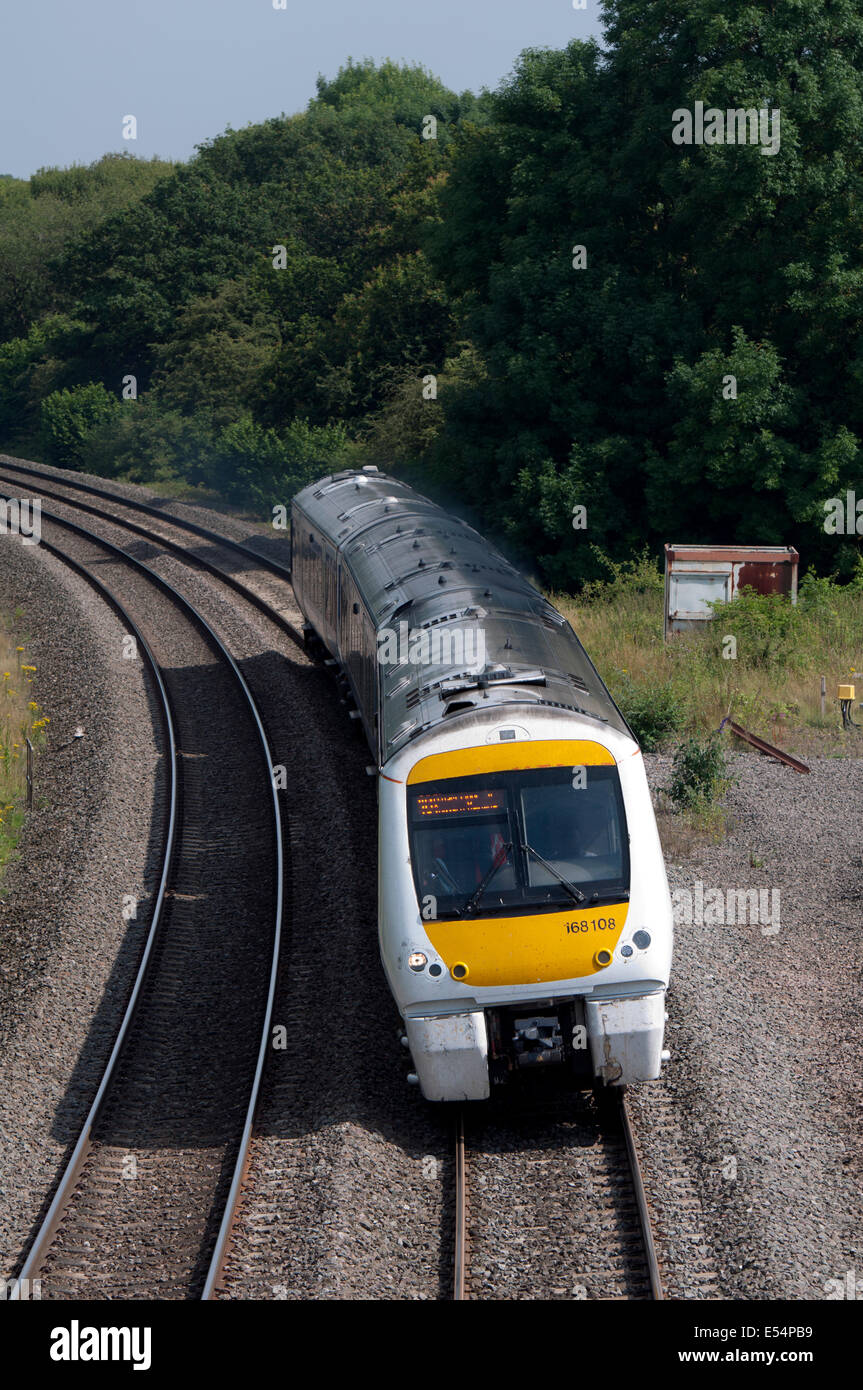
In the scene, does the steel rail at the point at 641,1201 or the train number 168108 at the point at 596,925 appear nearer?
the steel rail at the point at 641,1201

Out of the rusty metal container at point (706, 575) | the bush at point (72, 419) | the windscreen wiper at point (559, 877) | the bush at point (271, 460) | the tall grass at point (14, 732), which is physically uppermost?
the bush at point (72, 419)

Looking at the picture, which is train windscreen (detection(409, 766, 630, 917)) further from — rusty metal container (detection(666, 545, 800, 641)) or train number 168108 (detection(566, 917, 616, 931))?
rusty metal container (detection(666, 545, 800, 641))

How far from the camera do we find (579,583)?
1197 inches

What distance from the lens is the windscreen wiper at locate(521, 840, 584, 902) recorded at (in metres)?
9.68

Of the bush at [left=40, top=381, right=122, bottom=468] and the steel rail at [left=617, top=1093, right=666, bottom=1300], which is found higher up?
the bush at [left=40, top=381, right=122, bottom=468]

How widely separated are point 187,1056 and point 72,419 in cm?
5048

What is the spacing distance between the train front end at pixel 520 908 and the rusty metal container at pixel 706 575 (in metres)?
13.2

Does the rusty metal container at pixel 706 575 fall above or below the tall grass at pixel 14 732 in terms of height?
above

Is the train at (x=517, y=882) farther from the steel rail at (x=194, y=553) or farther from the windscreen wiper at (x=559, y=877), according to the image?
Result: the steel rail at (x=194, y=553)

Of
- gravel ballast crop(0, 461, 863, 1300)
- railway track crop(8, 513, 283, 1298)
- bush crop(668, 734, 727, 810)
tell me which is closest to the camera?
gravel ballast crop(0, 461, 863, 1300)

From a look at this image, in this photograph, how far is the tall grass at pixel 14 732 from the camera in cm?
1741

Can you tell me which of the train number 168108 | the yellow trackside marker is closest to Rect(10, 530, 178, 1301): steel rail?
the yellow trackside marker

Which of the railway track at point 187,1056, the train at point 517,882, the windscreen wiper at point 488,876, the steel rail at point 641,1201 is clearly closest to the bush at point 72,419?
the railway track at point 187,1056

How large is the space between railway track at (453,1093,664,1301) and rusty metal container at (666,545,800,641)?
1419 centimetres
